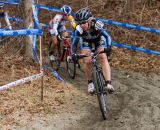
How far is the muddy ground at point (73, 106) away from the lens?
708cm

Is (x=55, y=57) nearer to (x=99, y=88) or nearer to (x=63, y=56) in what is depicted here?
(x=63, y=56)

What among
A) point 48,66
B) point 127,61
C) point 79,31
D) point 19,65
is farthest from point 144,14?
point 79,31

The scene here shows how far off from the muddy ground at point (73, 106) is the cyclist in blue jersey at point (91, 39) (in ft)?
1.96

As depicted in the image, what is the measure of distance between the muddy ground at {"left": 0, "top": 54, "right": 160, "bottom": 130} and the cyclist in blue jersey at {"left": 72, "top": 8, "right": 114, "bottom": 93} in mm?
598

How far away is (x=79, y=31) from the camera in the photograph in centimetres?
798

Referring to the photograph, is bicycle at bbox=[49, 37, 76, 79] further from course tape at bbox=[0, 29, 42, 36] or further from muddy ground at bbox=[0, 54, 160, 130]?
course tape at bbox=[0, 29, 42, 36]

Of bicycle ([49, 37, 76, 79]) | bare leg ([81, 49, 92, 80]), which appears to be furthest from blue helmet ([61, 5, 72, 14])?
bare leg ([81, 49, 92, 80])

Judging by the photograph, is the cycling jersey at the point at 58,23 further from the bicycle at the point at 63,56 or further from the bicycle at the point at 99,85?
the bicycle at the point at 99,85

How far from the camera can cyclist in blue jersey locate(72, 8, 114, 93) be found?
24.8 ft

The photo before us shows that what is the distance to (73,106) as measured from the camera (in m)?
8.07

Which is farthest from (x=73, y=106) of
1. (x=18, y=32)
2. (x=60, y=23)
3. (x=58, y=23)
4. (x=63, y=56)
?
(x=60, y=23)

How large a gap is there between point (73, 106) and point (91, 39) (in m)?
1.41

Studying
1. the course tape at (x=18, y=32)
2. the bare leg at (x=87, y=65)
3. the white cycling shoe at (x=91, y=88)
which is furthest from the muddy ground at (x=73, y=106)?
the course tape at (x=18, y=32)

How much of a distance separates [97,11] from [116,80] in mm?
5859
